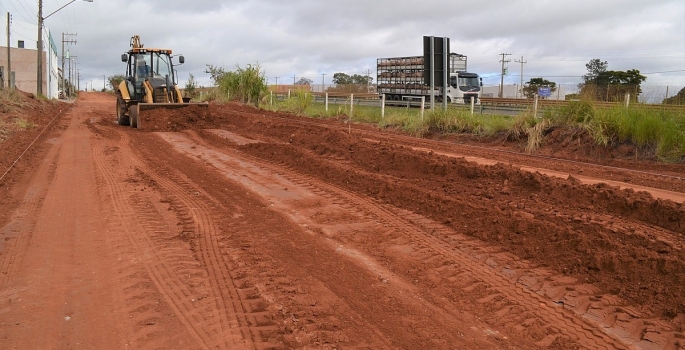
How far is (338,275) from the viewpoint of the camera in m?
5.49

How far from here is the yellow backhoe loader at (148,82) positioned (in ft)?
67.6

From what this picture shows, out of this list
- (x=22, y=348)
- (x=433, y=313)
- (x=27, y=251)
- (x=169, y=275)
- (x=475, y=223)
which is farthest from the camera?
(x=475, y=223)

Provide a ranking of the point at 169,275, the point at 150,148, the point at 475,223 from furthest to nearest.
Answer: the point at 150,148 < the point at 475,223 < the point at 169,275

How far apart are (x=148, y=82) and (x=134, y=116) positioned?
4.61ft

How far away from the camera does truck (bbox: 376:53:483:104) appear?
115 ft

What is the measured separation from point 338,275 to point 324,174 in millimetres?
5458

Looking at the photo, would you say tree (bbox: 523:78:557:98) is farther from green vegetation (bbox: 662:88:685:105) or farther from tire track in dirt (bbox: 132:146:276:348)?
tire track in dirt (bbox: 132:146:276:348)

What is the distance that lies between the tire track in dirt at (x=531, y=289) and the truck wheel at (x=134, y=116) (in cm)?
1504

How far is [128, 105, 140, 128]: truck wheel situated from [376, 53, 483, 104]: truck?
1846cm

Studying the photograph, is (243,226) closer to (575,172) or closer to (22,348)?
(22,348)

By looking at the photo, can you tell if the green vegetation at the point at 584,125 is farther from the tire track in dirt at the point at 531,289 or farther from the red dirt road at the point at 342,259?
the tire track in dirt at the point at 531,289

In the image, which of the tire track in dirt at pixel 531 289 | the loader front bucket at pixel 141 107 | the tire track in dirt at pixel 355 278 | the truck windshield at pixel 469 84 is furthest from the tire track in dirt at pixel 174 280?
the truck windshield at pixel 469 84

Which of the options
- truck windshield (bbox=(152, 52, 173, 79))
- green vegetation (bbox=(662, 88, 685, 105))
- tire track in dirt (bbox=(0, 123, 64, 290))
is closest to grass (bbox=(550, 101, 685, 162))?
green vegetation (bbox=(662, 88, 685, 105))

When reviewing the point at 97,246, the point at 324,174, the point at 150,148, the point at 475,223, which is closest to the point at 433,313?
the point at 475,223
